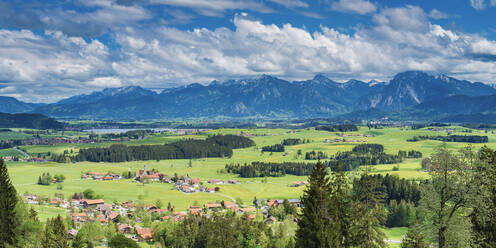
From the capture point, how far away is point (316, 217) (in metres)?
34.7

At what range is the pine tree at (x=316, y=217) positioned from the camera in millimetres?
34625

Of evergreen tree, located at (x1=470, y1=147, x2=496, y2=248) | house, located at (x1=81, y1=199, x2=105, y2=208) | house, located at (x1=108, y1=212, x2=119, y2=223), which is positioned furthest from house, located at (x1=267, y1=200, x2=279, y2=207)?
evergreen tree, located at (x1=470, y1=147, x2=496, y2=248)

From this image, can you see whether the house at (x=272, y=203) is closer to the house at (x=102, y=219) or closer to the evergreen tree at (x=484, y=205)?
the house at (x=102, y=219)

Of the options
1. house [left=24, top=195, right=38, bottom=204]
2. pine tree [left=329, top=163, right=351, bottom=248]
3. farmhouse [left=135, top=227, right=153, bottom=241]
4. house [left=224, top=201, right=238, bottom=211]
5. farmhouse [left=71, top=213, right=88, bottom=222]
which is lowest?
farmhouse [left=135, top=227, right=153, bottom=241]

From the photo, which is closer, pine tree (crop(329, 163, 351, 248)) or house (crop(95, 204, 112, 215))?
pine tree (crop(329, 163, 351, 248))

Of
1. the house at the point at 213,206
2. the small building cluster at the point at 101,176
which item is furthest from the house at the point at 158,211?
the small building cluster at the point at 101,176

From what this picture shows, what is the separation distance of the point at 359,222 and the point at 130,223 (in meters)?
78.9

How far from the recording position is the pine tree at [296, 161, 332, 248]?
34625mm

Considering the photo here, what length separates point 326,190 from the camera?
Result: 117 ft

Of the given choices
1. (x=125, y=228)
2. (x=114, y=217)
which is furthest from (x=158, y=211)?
(x=125, y=228)

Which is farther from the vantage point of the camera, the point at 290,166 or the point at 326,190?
the point at 290,166

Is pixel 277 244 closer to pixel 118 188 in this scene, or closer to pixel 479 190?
pixel 479 190

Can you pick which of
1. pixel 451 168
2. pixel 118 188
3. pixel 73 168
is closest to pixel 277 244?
pixel 451 168

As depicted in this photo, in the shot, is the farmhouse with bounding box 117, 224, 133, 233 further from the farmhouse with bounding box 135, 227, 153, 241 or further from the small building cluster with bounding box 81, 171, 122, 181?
the small building cluster with bounding box 81, 171, 122, 181
